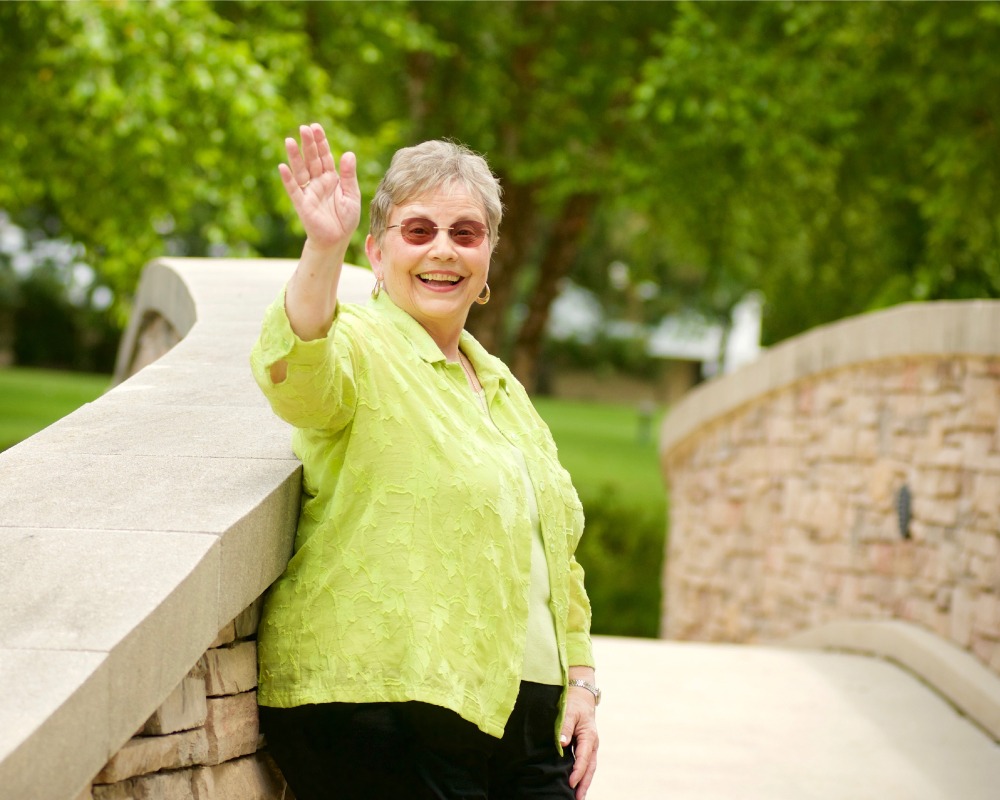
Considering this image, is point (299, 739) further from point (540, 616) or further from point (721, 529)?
point (721, 529)

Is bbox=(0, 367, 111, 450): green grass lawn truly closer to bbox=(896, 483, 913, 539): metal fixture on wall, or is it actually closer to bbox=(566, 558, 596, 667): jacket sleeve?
bbox=(896, 483, 913, 539): metal fixture on wall

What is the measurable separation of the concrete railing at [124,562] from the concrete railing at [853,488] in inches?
146

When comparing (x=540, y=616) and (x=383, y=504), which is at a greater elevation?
(x=383, y=504)

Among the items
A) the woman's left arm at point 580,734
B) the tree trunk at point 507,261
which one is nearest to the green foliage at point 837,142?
the tree trunk at point 507,261

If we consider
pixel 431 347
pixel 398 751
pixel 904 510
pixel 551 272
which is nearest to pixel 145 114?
pixel 904 510

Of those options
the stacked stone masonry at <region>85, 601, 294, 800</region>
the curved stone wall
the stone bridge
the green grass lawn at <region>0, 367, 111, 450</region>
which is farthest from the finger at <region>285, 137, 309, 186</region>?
the green grass lawn at <region>0, 367, 111, 450</region>

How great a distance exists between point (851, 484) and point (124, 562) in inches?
233

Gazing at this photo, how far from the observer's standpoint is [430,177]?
8.00 ft

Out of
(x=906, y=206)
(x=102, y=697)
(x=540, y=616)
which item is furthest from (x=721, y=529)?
(x=102, y=697)

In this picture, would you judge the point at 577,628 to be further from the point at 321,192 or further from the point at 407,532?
the point at 321,192

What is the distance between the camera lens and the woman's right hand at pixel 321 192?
210 centimetres

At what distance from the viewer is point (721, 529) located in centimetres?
955

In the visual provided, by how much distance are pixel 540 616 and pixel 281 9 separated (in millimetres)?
8628

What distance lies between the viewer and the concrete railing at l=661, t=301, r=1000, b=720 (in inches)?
231
